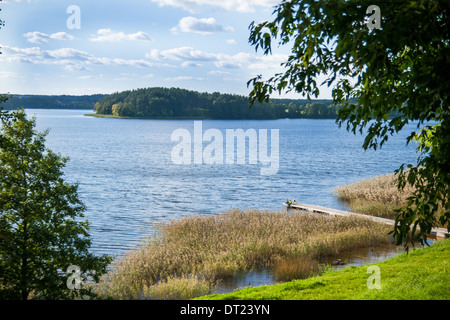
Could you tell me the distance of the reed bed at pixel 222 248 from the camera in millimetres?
16188

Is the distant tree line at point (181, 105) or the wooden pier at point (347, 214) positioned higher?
the distant tree line at point (181, 105)

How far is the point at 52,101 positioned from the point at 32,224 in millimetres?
143896

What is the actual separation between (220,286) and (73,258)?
5756 millimetres

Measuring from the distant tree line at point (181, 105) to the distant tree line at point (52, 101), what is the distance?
7069 millimetres

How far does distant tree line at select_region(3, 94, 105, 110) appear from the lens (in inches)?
4570

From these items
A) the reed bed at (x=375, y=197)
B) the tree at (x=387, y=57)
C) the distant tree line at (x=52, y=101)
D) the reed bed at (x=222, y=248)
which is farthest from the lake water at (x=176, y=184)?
the distant tree line at (x=52, y=101)

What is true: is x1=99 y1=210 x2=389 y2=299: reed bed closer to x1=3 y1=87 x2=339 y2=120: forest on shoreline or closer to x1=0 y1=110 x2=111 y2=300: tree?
x1=0 y1=110 x2=111 y2=300: tree

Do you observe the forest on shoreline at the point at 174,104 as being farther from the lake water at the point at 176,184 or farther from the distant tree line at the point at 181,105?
the lake water at the point at 176,184

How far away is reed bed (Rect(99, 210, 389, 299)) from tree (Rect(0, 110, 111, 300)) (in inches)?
107

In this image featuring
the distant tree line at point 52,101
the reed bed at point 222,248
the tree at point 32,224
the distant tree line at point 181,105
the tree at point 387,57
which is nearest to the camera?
the tree at point 387,57

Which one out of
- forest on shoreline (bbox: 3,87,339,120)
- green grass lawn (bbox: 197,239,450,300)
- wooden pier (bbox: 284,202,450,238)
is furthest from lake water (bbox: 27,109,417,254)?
forest on shoreline (bbox: 3,87,339,120)

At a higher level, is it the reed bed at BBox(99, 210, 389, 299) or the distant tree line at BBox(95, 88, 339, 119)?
the distant tree line at BBox(95, 88, 339, 119)

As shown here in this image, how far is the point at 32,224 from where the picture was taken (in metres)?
13.5
